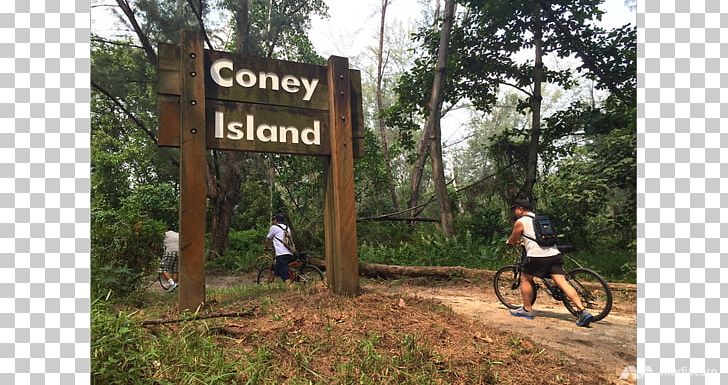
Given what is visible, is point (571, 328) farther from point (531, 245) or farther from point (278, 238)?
point (278, 238)

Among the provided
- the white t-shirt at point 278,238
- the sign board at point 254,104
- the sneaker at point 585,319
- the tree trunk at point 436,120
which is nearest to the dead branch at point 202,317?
the sign board at point 254,104

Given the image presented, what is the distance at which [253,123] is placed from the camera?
15.7ft

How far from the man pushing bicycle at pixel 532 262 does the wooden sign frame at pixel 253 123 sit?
2.23m

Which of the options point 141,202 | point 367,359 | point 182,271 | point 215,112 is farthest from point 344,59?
point 141,202

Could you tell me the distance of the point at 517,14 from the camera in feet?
40.0

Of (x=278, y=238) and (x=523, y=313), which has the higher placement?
(x=278, y=238)

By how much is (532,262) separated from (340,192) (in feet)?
8.64

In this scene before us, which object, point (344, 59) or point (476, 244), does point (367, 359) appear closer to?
point (344, 59)

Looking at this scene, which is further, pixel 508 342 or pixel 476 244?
pixel 476 244

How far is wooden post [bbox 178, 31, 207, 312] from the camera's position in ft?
14.2

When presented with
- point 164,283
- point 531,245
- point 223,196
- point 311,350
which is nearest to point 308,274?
point 164,283

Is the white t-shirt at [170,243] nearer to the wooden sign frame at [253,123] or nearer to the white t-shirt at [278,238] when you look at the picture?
the white t-shirt at [278,238]

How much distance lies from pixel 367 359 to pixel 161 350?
1.53m

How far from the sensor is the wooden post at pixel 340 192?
16.5 ft
